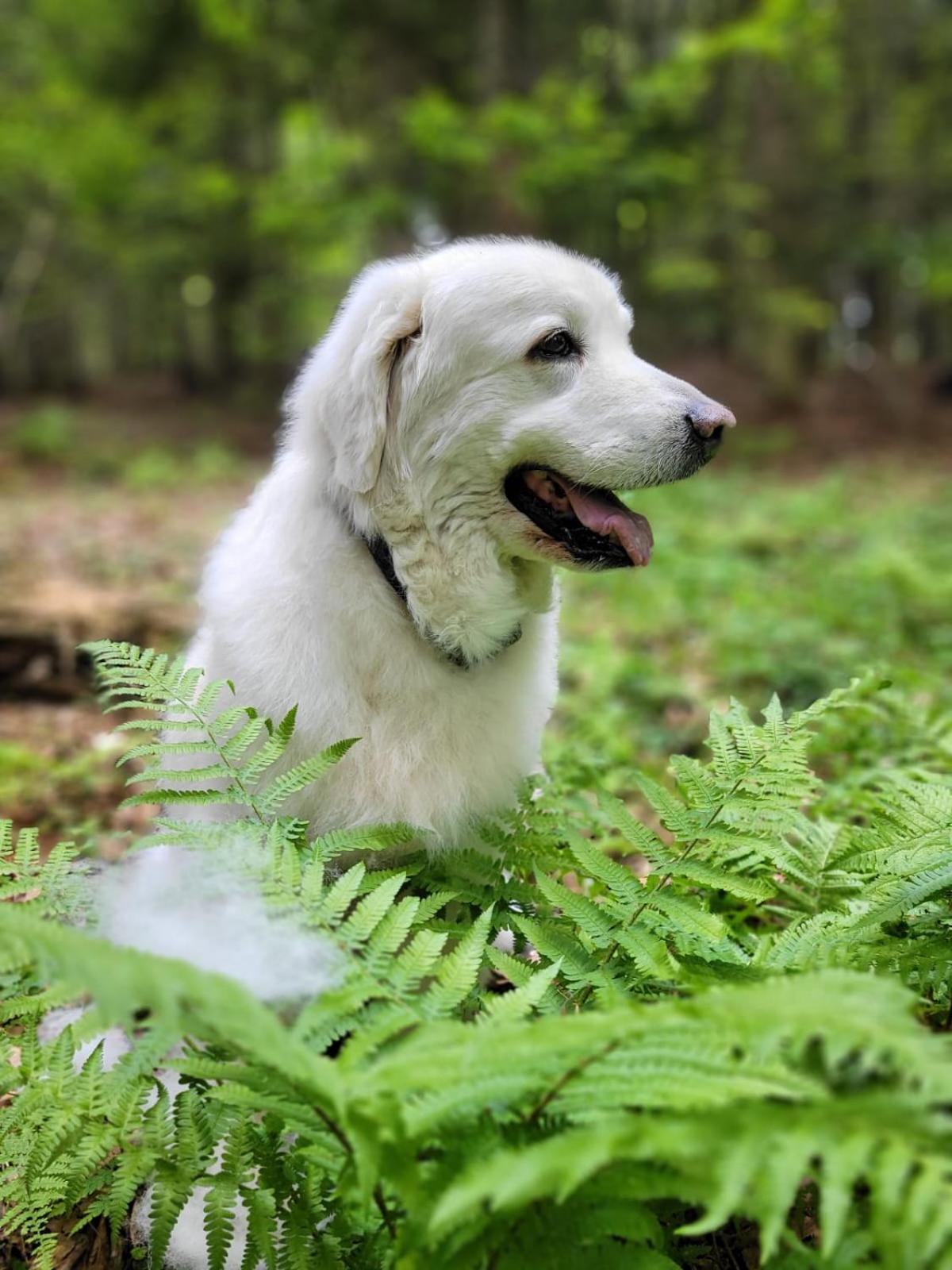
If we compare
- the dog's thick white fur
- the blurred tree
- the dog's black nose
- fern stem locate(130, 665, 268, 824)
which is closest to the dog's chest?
the dog's thick white fur

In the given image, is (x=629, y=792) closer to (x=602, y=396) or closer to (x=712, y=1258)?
(x=602, y=396)

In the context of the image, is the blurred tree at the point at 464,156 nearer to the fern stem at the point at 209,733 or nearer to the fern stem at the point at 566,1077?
the fern stem at the point at 209,733

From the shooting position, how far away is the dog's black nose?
2367 mm

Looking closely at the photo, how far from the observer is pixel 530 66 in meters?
14.7

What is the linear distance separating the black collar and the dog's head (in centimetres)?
4

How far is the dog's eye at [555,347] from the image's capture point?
7.88ft

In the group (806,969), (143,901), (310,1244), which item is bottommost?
(310,1244)

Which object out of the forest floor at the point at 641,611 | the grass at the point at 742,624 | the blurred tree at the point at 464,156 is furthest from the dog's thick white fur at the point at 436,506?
the blurred tree at the point at 464,156

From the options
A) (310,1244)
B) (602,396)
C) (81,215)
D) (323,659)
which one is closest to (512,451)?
(602,396)

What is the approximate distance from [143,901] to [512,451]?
140 centimetres

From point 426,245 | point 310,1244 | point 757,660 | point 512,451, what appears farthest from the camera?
point 757,660

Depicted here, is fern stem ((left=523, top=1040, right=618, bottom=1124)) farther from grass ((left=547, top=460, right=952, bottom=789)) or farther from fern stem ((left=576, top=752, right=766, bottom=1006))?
grass ((left=547, top=460, right=952, bottom=789))

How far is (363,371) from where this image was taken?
91.4 inches

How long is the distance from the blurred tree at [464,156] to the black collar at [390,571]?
A: 11029mm
